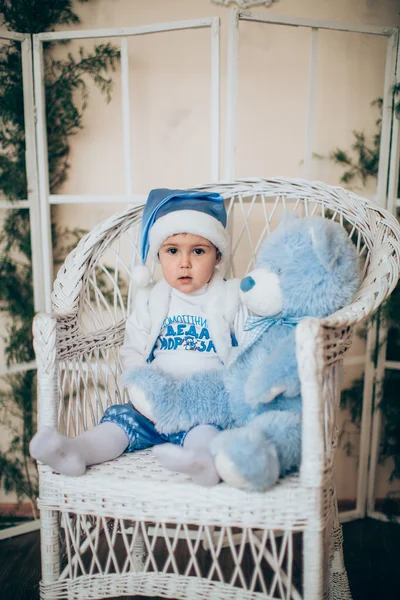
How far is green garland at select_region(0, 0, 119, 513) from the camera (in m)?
1.78

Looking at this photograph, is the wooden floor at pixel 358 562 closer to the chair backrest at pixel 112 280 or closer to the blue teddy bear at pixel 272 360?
the chair backrest at pixel 112 280

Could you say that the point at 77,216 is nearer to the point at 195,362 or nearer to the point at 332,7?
the point at 195,362

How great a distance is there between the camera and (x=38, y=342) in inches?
43.8

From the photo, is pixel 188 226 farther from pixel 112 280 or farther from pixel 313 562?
pixel 313 562

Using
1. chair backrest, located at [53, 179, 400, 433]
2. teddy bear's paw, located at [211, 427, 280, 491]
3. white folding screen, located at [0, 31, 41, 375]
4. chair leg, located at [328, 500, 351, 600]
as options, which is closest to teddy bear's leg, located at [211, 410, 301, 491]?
teddy bear's paw, located at [211, 427, 280, 491]

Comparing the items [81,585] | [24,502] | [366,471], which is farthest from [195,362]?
[24,502]

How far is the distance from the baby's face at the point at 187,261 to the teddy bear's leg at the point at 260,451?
0.43 m

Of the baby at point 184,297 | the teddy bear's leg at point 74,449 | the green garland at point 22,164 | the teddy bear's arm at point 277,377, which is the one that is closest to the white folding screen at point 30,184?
the green garland at point 22,164

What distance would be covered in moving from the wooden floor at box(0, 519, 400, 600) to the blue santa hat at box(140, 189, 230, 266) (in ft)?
3.38

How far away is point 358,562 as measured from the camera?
161 cm

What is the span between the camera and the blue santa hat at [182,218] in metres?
1.29

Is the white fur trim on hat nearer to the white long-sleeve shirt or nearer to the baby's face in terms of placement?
the baby's face

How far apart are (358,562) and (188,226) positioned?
1181mm

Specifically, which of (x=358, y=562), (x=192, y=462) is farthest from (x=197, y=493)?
(x=358, y=562)
